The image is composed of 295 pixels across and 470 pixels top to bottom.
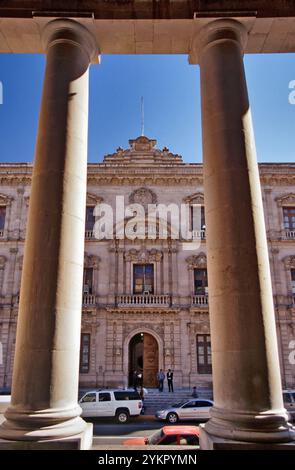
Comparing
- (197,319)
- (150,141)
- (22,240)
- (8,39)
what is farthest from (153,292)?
(8,39)

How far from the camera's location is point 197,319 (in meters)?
25.2

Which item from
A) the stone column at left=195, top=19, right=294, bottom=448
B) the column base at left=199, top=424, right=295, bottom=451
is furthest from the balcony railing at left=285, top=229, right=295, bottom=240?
the column base at left=199, top=424, right=295, bottom=451

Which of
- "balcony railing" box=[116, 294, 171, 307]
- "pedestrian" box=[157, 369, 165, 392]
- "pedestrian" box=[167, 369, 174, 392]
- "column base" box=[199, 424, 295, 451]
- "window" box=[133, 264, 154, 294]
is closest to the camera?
"column base" box=[199, 424, 295, 451]

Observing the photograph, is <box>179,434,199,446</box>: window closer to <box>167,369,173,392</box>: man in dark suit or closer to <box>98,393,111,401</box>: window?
<box>98,393,111,401</box>: window

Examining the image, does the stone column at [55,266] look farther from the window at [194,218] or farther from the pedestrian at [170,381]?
the window at [194,218]

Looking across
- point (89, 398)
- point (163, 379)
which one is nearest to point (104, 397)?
point (89, 398)

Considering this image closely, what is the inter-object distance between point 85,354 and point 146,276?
267 inches

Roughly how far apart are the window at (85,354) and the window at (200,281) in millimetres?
8310

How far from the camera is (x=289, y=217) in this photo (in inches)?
1088

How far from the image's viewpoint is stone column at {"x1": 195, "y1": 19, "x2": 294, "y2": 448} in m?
4.61

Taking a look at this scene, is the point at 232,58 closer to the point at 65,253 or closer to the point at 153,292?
the point at 65,253

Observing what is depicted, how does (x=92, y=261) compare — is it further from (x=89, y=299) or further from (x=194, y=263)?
(x=194, y=263)

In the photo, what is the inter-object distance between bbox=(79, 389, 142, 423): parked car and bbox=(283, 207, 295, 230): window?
55.7ft
